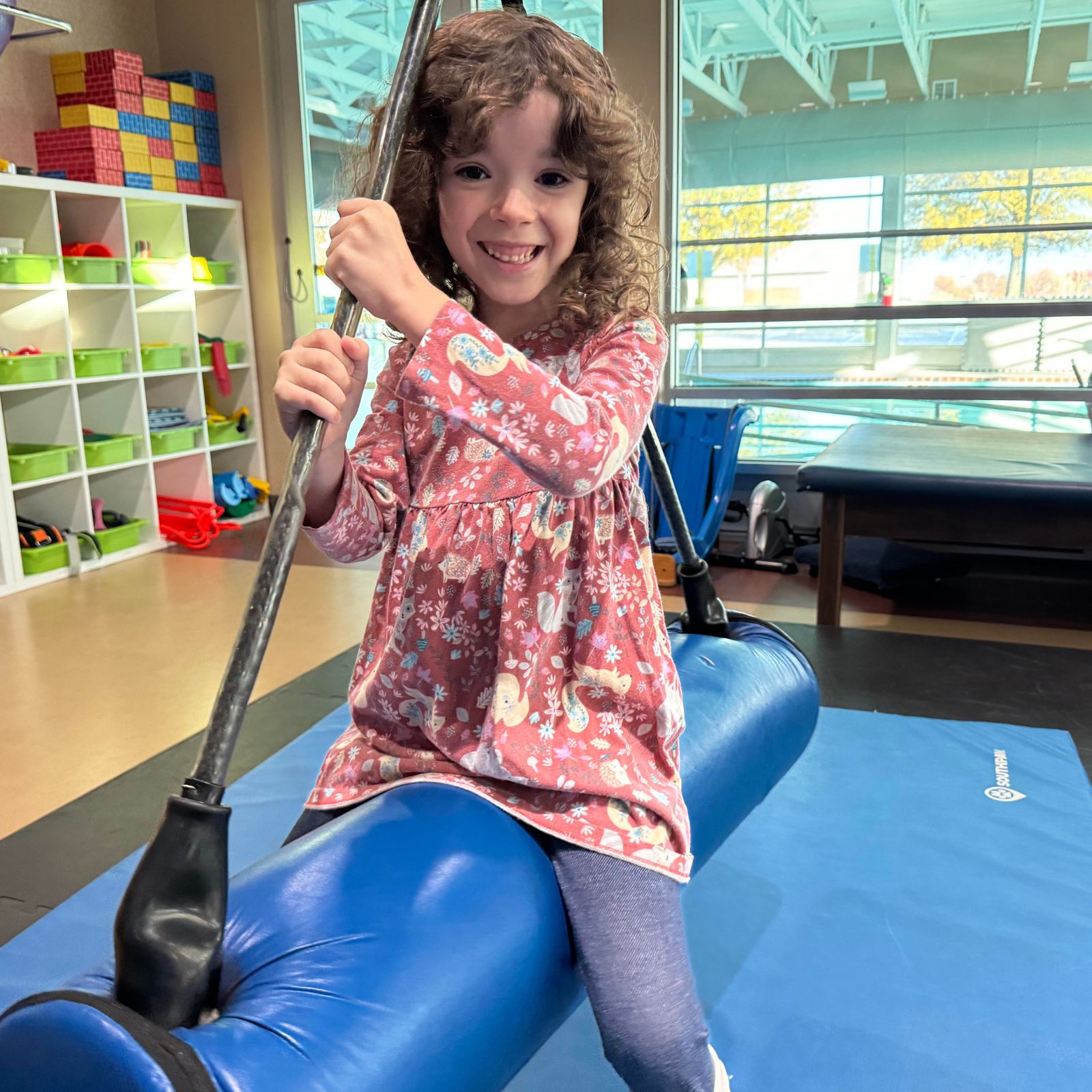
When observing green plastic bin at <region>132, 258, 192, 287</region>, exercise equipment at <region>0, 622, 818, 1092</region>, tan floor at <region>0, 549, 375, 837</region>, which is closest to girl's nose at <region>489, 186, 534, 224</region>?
exercise equipment at <region>0, 622, 818, 1092</region>

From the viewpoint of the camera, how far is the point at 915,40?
14.0 ft

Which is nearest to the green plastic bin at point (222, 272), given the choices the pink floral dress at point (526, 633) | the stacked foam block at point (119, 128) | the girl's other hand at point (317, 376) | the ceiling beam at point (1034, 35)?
the stacked foam block at point (119, 128)

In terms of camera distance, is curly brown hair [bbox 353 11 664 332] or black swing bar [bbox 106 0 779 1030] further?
curly brown hair [bbox 353 11 664 332]

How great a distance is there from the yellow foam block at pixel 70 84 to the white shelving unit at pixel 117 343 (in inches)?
20.2

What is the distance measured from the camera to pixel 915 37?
14.0 feet

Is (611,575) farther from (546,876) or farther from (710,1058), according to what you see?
(710,1058)

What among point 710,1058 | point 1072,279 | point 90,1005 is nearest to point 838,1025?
point 710,1058

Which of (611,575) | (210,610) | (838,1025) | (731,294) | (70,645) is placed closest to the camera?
(611,575)

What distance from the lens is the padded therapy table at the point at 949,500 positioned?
3.05m

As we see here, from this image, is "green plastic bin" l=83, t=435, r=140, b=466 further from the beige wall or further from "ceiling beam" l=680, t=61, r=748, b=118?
"ceiling beam" l=680, t=61, r=748, b=118

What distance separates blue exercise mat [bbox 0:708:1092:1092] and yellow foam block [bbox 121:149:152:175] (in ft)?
11.2

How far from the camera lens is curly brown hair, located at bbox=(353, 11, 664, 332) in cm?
100

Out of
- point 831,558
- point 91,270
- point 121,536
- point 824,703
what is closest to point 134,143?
point 91,270

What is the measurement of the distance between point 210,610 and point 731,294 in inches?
105
